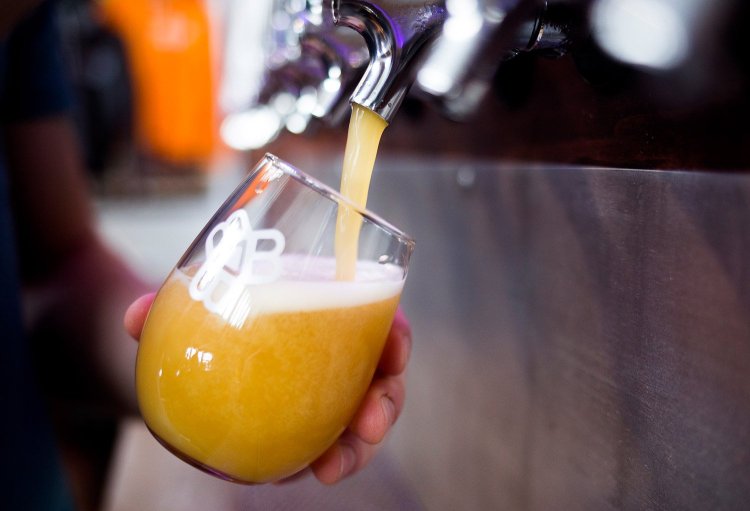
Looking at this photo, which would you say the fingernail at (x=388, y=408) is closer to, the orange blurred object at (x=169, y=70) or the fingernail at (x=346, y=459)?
the fingernail at (x=346, y=459)

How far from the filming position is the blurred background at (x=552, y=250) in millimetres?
288

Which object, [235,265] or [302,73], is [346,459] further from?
[302,73]

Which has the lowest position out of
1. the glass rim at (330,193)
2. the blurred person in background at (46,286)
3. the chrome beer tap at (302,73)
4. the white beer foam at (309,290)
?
the blurred person in background at (46,286)

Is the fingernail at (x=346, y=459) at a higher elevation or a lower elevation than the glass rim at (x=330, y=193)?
lower

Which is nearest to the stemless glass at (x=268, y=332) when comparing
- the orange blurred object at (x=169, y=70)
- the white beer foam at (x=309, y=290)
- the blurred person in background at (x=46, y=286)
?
the white beer foam at (x=309, y=290)

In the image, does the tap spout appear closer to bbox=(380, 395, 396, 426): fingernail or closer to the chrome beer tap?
the chrome beer tap

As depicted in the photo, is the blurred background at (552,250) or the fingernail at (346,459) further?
the fingernail at (346,459)

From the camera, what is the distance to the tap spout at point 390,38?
0.33m

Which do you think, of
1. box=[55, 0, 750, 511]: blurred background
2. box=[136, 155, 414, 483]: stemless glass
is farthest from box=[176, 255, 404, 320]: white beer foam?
box=[55, 0, 750, 511]: blurred background

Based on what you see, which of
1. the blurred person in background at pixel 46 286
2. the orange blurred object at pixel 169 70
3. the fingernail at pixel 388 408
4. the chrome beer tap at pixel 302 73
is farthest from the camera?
the orange blurred object at pixel 169 70

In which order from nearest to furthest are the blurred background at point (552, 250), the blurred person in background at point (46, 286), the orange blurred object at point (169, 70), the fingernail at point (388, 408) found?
the blurred background at point (552, 250)
the fingernail at point (388, 408)
the blurred person in background at point (46, 286)
the orange blurred object at point (169, 70)

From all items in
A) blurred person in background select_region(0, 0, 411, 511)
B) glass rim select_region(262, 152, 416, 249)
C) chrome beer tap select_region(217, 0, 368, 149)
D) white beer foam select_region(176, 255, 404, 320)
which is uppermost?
chrome beer tap select_region(217, 0, 368, 149)

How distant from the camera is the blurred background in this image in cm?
29

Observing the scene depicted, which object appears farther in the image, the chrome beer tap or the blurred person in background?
the blurred person in background
